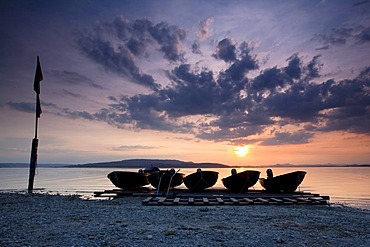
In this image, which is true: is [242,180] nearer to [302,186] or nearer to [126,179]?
[126,179]

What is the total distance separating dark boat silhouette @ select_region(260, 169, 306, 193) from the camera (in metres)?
21.0

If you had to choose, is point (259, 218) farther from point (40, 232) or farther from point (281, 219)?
point (40, 232)

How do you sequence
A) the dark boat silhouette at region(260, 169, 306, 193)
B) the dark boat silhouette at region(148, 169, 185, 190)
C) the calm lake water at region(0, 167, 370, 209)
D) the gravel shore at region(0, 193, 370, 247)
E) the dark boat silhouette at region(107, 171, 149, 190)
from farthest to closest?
the calm lake water at region(0, 167, 370, 209) < the dark boat silhouette at region(107, 171, 149, 190) < the dark boat silhouette at region(148, 169, 185, 190) < the dark boat silhouette at region(260, 169, 306, 193) < the gravel shore at region(0, 193, 370, 247)

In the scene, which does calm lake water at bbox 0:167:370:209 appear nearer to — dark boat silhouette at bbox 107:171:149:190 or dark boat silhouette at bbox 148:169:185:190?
dark boat silhouette at bbox 107:171:149:190

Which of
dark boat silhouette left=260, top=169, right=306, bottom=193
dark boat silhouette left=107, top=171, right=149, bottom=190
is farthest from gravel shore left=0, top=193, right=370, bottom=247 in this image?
dark boat silhouette left=107, top=171, right=149, bottom=190

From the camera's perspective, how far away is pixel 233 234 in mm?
8219

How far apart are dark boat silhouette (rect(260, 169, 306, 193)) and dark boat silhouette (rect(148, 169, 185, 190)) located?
626cm

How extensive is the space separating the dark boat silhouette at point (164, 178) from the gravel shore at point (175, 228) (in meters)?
9.49

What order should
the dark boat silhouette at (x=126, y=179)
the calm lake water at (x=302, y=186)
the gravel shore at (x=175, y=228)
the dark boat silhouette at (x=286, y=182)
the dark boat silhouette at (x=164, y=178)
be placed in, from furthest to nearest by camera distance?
the calm lake water at (x=302, y=186), the dark boat silhouette at (x=126, y=179), the dark boat silhouette at (x=164, y=178), the dark boat silhouette at (x=286, y=182), the gravel shore at (x=175, y=228)

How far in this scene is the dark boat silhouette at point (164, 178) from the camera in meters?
22.0

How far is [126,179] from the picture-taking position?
2356 centimetres

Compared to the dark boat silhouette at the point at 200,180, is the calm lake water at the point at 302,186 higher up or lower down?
lower down

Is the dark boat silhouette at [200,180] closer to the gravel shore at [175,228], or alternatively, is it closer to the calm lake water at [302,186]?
the calm lake water at [302,186]

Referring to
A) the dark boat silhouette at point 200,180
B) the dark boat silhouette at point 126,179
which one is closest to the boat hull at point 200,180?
the dark boat silhouette at point 200,180
